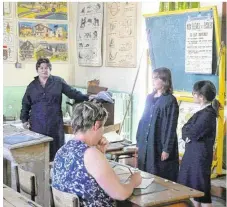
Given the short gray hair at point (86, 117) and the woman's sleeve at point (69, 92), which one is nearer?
the short gray hair at point (86, 117)

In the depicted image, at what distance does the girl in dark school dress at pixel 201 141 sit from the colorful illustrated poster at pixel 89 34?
9.11 feet

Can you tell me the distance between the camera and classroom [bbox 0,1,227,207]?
7.29 feet

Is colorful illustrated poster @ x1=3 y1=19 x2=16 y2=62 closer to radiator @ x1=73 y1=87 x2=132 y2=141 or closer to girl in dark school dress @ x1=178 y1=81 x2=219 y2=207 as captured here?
radiator @ x1=73 y1=87 x2=132 y2=141

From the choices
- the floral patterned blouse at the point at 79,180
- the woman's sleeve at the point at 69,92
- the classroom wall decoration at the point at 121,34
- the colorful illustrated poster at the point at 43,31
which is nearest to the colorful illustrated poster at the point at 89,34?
the classroom wall decoration at the point at 121,34

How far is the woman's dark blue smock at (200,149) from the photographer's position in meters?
3.12

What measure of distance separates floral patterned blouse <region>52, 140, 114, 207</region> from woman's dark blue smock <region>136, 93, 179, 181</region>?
1.19m

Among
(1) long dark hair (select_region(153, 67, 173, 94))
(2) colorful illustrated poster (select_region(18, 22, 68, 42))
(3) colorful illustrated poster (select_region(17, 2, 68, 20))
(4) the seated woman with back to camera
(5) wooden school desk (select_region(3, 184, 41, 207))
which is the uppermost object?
(3) colorful illustrated poster (select_region(17, 2, 68, 20))

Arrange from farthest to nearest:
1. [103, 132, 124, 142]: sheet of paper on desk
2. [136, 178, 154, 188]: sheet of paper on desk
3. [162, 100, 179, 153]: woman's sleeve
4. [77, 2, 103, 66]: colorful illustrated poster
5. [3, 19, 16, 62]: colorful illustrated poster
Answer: [3, 19, 16, 62]: colorful illustrated poster → [77, 2, 103, 66]: colorful illustrated poster → [103, 132, 124, 142]: sheet of paper on desk → [162, 100, 179, 153]: woman's sleeve → [136, 178, 154, 188]: sheet of paper on desk

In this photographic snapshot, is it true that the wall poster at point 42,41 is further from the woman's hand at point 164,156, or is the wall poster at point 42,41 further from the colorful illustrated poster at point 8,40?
the woman's hand at point 164,156

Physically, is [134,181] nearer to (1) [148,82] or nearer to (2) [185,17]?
(2) [185,17]

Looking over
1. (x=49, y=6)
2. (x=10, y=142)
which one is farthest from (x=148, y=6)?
(x=10, y=142)

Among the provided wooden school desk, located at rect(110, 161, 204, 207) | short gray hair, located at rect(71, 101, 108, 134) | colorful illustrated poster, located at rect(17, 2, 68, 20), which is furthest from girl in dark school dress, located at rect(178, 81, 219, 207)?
colorful illustrated poster, located at rect(17, 2, 68, 20)

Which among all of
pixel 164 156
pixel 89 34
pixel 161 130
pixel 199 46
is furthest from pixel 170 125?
pixel 89 34

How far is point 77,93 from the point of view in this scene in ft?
13.7
